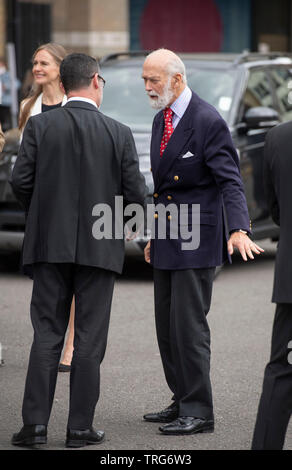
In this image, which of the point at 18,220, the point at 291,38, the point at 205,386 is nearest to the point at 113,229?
the point at 205,386

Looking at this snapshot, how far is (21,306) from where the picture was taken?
8.91 meters

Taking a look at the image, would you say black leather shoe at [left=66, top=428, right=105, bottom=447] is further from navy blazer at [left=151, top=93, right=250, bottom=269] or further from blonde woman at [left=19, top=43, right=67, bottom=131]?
blonde woman at [left=19, top=43, right=67, bottom=131]

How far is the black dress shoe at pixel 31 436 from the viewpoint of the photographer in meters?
5.29

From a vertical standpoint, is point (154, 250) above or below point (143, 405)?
above

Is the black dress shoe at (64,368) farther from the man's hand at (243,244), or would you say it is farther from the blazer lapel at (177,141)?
the man's hand at (243,244)

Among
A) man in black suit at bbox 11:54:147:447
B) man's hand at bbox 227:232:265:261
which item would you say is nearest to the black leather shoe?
man in black suit at bbox 11:54:147:447

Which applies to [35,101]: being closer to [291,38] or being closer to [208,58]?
[208,58]

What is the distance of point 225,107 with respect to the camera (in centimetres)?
1028

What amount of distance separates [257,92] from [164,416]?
18.7 ft

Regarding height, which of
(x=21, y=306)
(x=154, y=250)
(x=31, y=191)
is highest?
(x=31, y=191)

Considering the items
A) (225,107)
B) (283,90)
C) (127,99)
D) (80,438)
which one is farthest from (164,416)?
(283,90)

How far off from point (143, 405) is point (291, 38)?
993 inches

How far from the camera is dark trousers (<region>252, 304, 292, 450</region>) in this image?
4719mm

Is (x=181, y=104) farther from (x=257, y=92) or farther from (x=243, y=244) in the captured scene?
(x=257, y=92)
